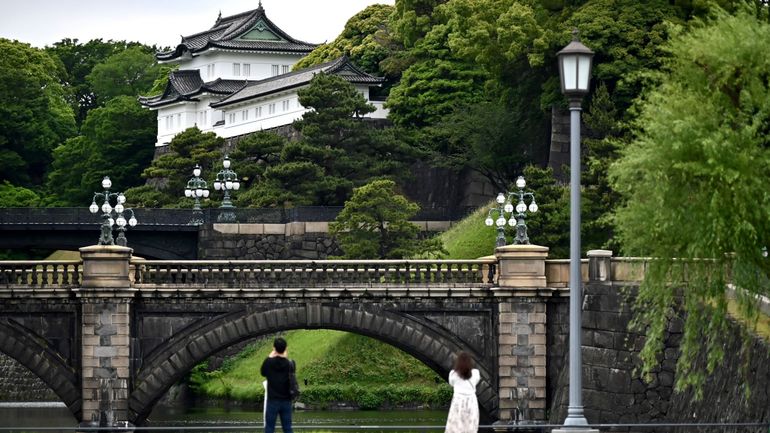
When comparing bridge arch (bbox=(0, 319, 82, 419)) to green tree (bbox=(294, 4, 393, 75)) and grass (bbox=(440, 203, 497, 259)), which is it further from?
green tree (bbox=(294, 4, 393, 75))

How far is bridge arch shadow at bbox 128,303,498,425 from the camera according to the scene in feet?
209

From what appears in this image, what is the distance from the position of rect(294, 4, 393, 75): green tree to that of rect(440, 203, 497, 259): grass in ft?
73.8

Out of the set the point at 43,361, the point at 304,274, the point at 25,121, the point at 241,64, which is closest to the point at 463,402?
the point at 304,274

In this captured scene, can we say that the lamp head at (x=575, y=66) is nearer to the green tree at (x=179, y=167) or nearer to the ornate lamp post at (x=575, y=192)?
the ornate lamp post at (x=575, y=192)

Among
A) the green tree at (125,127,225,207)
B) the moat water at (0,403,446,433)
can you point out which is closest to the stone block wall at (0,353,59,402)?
the moat water at (0,403,446,433)

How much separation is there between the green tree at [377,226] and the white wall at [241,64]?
144 ft

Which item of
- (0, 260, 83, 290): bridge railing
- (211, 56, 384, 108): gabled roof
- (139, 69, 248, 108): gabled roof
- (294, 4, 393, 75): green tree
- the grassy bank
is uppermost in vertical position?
(294, 4, 393, 75): green tree

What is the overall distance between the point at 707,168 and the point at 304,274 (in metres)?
24.8

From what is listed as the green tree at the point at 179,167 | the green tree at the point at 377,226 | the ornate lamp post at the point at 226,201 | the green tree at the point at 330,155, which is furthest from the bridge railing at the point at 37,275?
the green tree at the point at 179,167

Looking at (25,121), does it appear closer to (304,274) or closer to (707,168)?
(304,274)

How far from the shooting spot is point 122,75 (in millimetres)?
150125

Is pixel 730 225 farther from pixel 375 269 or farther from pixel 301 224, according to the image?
pixel 301 224

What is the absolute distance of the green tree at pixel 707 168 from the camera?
40.9 m

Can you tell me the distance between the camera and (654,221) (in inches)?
1650
